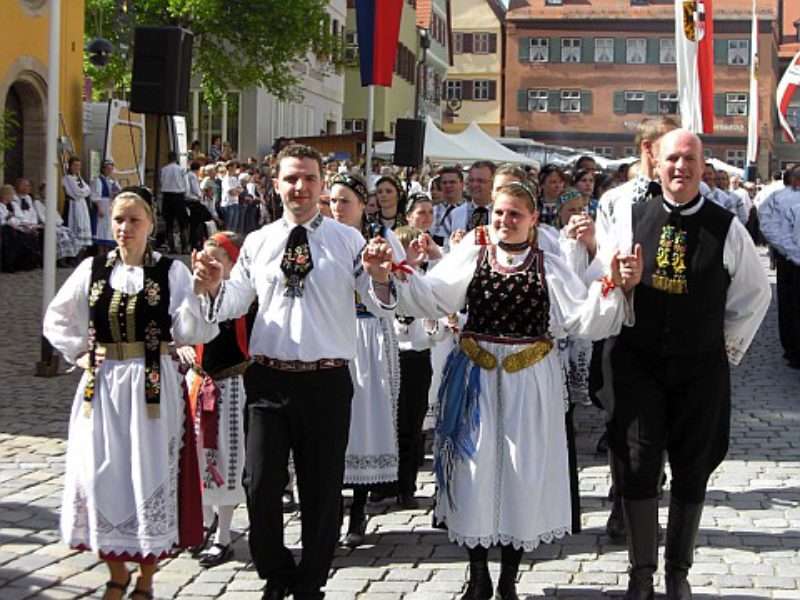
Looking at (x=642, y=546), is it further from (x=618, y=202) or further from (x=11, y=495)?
(x=11, y=495)

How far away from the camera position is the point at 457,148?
32594 mm

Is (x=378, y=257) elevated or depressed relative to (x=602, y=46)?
depressed

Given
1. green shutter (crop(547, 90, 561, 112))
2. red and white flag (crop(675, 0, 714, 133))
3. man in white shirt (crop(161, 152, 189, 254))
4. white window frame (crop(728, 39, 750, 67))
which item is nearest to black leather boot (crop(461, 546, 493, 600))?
red and white flag (crop(675, 0, 714, 133))

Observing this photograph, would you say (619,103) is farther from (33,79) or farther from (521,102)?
(33,79)

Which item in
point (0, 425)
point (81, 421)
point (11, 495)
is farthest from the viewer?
point (0, 425)

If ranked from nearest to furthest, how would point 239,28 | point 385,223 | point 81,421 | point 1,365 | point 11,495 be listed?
1. point 81,421
2. point 11,495
3. point 385,223
4. point 1,365
5. point 239,28

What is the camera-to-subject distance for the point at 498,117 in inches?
3095

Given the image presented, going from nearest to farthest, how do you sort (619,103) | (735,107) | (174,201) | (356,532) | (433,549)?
(433,549)
(356,532)
(174,201)
(735,107)
(619,103)

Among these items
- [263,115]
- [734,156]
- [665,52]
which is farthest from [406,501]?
[665,52]

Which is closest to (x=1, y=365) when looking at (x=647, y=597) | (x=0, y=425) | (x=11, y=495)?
(x=0, y=425)

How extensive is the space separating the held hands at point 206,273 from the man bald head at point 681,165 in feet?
6.32

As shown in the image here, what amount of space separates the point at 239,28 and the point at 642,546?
2776cm

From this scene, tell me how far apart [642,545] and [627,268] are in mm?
1210

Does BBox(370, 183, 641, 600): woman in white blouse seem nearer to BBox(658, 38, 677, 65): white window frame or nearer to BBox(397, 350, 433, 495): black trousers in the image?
BBox(397, 350, 433, 495): black trousers
